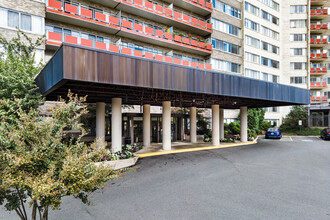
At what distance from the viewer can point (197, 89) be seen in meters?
13.4

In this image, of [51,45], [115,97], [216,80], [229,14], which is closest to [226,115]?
[229,14]

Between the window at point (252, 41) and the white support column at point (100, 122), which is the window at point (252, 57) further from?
the white support column at point (100, 122)

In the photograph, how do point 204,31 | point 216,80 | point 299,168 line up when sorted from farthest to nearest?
point 204,31
point 216,80
point 299,168

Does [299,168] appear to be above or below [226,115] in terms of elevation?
below

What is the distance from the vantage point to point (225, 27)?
34.1 meters

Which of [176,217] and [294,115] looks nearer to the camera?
[176,217]

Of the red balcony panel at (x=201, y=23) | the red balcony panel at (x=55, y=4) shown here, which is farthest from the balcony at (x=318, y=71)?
the red balcony panel at (x=55, y=4)

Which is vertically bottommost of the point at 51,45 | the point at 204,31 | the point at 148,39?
the point at 51,45

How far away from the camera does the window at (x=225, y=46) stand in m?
32.8

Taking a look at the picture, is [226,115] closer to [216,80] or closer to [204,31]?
[204,31]

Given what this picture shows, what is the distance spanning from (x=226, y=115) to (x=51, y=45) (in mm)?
28494

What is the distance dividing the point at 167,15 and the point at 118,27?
7.77 m

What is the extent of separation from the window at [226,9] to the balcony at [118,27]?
7663 millimetres

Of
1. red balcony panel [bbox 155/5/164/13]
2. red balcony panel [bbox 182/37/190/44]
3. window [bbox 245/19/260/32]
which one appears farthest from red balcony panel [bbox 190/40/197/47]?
window [bbox 245/19/260/32]
